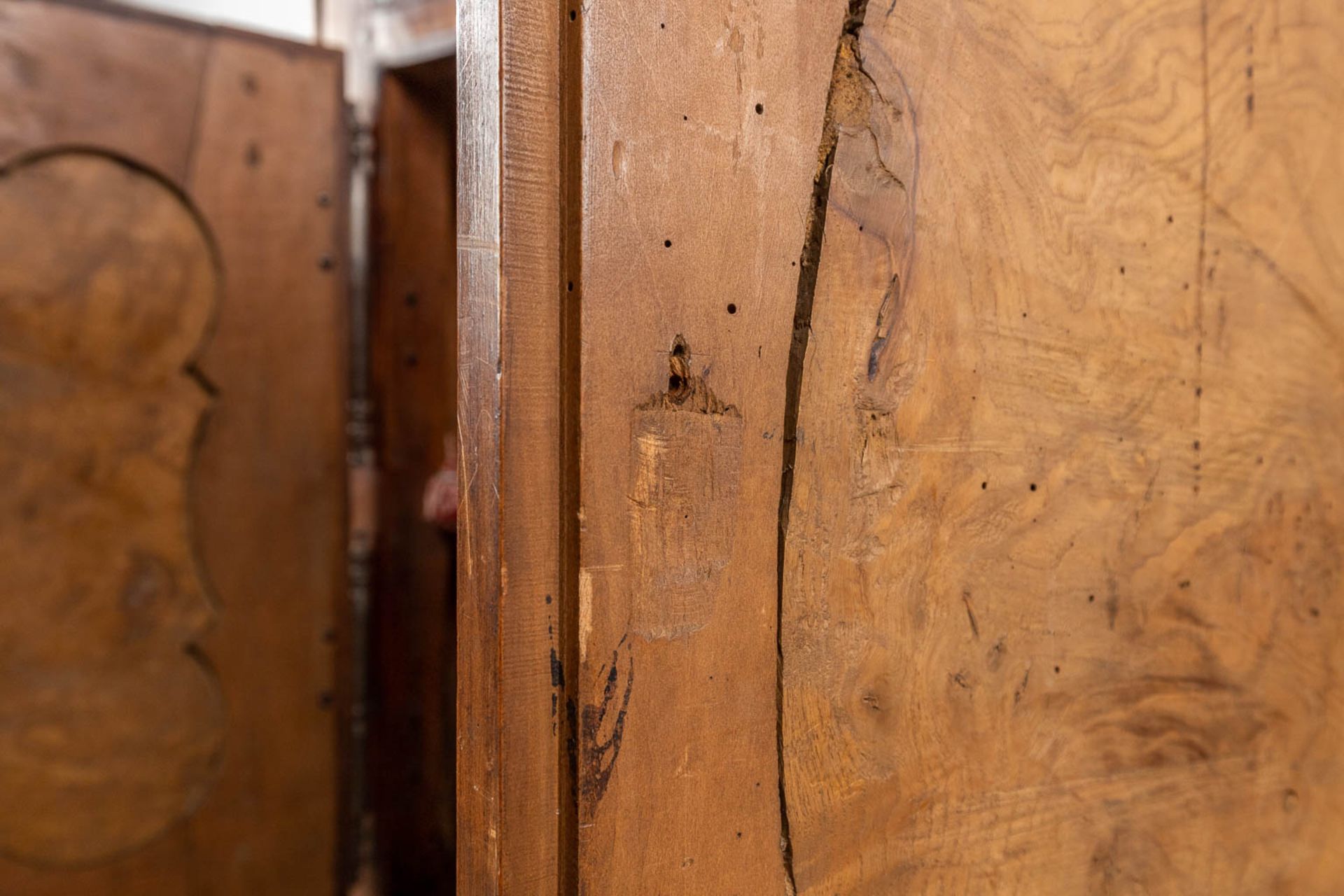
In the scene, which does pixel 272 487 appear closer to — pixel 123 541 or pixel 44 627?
pixel 123 541

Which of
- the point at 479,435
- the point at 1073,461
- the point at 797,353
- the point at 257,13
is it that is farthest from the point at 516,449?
the point at 257,13

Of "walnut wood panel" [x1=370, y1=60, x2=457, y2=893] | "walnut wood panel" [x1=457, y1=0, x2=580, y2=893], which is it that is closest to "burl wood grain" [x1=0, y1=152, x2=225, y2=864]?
"walnut wood panel" [x1=370, y1=60, x2=457, y2=893]

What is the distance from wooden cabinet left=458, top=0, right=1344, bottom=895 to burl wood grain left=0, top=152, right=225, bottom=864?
0.98m

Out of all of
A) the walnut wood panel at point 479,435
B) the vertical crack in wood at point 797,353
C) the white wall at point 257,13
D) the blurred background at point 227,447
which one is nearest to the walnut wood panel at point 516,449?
the walnut wood panel at point 479,435

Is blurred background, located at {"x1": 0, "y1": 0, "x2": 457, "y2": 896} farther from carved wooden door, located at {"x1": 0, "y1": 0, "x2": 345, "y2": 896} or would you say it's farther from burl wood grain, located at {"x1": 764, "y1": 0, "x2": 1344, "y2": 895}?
burl wood grain, located at {"x1": 764, "y1": 0, "x2": 1344, "y2": 895}

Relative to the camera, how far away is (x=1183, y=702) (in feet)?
2.18

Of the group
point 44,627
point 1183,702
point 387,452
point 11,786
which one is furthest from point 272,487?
point 1183,702

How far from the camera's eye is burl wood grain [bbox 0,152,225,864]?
1115 millimetres

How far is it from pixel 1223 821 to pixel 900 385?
47 cm

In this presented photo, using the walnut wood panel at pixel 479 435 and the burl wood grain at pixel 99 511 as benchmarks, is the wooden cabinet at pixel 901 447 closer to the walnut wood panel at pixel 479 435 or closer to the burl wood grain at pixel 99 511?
the walnut wood panel at pixel 479 435

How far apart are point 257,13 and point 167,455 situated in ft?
2.17

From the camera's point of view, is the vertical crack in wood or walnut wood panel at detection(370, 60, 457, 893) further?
walnut wood panel at detection(370, 60, 457, 893)

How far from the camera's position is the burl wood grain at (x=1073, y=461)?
504mm

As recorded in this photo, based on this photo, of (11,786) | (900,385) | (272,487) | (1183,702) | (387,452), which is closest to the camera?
(900,385)
